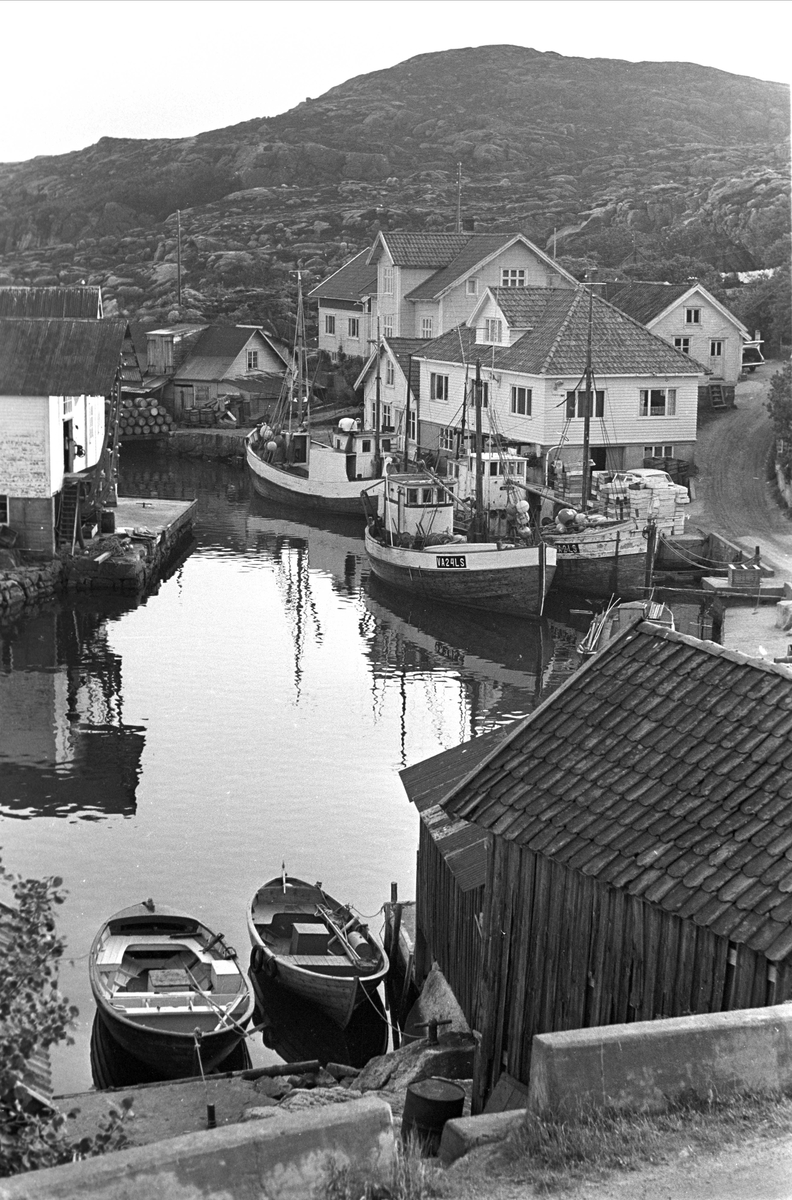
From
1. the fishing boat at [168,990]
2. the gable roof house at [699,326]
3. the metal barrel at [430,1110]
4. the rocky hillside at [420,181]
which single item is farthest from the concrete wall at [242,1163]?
the rocky hillside at [420,181]

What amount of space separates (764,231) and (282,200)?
6116 cm

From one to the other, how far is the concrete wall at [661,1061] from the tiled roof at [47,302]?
137 feet

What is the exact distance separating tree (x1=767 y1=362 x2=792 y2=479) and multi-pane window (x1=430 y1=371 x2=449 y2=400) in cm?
1433

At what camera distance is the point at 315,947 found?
57.7 feet

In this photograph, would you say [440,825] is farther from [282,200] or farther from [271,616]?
[282,200]

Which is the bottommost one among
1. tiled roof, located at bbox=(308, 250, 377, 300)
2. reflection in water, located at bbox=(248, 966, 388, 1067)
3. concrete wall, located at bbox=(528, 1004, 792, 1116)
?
reflection in water, located at bbox=(248, 966, 388, 1067)

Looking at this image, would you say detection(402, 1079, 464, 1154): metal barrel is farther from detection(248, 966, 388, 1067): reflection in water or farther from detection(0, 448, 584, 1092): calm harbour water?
detection(0, 448, 584, 1092): calm harbour water

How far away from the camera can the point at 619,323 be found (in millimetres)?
50062

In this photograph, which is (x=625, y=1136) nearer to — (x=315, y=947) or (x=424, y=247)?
(x=315, y=947)

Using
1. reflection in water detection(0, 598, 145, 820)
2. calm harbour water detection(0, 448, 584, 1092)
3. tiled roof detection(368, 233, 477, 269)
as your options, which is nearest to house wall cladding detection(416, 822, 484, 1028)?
calm harbour water detection(0, 448, 584, 1092)

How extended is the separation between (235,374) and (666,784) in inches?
2511

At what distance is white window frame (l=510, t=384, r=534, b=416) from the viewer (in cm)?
4906

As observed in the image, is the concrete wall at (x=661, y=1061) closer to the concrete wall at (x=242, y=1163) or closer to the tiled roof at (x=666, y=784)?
the tiled roof at (x=666, y=784)

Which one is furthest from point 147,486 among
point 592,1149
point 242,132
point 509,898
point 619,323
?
point 242,132
